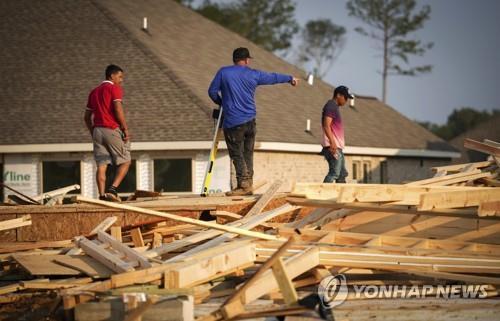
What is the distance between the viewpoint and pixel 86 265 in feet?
28.5

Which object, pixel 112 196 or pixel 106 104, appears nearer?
pixel 112 196

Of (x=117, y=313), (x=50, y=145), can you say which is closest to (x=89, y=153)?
(x=50, y=145)

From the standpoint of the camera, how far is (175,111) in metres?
23.1

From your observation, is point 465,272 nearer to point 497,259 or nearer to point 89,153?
point 497,259

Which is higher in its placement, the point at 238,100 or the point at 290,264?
the point at 238,100

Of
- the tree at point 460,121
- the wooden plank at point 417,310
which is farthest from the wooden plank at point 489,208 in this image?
the tree at point 460,121

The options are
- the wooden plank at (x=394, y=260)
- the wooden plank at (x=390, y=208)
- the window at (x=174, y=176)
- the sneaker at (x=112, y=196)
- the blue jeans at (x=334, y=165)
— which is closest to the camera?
the wooden plank at (x=394, y=260)

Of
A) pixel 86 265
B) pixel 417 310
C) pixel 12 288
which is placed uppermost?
pixel 86 265

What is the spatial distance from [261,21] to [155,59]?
40805 mm

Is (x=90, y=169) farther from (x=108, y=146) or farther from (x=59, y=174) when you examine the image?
(x=108, y=146)

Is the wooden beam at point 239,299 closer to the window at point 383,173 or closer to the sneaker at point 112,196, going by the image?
the sneaker at point 112,196

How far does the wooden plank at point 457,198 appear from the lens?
8.41 metres

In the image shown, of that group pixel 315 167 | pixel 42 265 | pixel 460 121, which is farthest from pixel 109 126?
pixel 460 121

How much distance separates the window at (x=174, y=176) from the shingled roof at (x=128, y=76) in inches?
31.1
